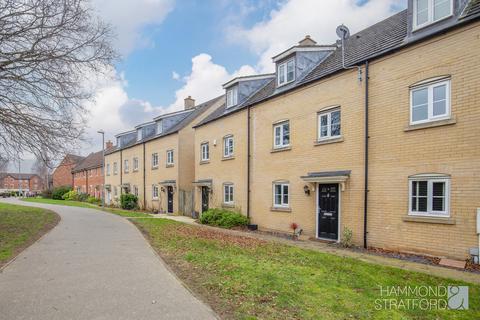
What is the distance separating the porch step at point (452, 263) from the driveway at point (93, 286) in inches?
259

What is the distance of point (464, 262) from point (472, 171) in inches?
92.0

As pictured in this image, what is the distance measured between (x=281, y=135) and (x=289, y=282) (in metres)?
9.64

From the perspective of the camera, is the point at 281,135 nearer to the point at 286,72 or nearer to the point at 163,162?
the point at 286,72

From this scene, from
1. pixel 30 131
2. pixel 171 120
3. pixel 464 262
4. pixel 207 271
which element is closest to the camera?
pixel 207 271

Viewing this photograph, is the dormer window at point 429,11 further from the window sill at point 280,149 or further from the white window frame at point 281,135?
the window sill at point 280,149

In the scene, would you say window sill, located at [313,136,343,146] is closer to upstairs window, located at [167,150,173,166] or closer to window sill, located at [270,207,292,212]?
window sill, located at [270,207,292,212]

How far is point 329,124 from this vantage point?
42.5 ft

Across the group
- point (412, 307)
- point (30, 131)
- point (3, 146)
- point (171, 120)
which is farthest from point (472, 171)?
point (171, 120)

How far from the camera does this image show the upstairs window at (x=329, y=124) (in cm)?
1257

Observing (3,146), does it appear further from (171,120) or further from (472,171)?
(171,120)

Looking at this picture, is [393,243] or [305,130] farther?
[305,130]

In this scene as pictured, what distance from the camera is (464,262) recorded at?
27.8 feet

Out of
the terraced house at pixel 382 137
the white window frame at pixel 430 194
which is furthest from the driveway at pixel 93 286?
the white window frame at pixel 430 194

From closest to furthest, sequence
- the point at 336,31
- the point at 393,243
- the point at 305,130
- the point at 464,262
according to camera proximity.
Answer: the point at 464,262, the point at 393,243, the point at 305,130, the point at 336,31
